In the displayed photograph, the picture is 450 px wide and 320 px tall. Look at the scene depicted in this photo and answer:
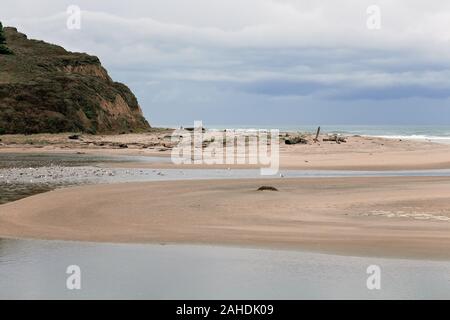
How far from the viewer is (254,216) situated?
16875 millimetres

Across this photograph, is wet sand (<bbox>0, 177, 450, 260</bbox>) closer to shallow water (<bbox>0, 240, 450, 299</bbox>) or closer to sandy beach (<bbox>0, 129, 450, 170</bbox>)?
shallow water (<bbox>0, 240, 450, 299</bbox>)

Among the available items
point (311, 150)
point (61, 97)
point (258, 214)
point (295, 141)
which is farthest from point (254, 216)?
point (61, 97)

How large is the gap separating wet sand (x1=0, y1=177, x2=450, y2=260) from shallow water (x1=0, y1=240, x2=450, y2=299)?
38.1 inches

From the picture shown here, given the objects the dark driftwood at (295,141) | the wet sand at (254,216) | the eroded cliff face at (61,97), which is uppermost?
the eroded cliff face at (61,97)

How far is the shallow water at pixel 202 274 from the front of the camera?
963cm

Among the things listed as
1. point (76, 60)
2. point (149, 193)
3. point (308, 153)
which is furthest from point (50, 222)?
point (76, 60)

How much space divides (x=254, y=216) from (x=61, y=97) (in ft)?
203

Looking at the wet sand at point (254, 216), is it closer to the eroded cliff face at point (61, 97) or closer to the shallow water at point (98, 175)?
the shallow water at point (98, 175)

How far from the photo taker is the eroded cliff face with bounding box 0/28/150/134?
70.4m

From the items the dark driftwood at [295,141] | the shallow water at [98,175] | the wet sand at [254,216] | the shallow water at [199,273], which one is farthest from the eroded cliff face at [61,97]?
the shallow water at [199,273]

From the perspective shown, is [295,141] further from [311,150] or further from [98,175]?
[98,175]

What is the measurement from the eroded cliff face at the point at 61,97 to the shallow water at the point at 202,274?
2335 inches

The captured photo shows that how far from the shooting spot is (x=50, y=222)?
1619 centimetres
